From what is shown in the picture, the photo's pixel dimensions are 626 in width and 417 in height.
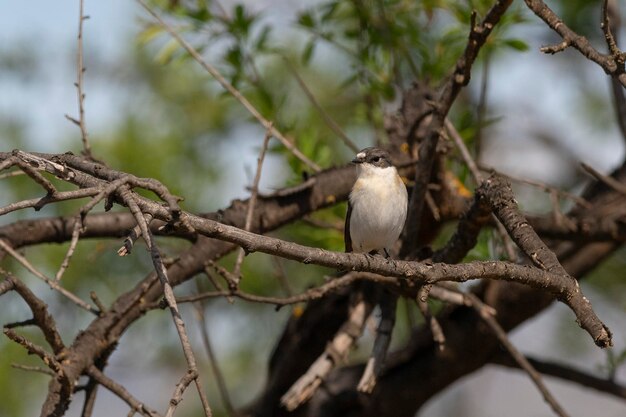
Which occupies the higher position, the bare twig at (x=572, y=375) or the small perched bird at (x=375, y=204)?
the small perched bird at (x=375, y=204)

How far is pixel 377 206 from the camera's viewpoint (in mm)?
4453

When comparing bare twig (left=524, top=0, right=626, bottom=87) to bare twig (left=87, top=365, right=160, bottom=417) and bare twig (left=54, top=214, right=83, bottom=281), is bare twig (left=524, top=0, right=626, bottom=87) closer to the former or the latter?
bare twig (left=54, top=214, right=83, bottom=281)

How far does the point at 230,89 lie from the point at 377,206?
3.03 feet

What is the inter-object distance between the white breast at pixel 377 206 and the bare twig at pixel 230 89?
298 mm

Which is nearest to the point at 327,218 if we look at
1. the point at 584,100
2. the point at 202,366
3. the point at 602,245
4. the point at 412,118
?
the point at 412,118

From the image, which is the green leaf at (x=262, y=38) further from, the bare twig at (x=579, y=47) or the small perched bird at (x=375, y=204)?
the bare twig at (x=579, y=47)

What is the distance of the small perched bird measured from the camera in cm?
449

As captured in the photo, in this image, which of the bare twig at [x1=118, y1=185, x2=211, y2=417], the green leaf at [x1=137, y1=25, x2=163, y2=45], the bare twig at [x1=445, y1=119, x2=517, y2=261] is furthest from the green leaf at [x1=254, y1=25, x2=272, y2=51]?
the bare twig at [x1=118, y1=185, x2=211, y2=417]

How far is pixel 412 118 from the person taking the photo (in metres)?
4.85

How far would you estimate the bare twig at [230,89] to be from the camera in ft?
13.7

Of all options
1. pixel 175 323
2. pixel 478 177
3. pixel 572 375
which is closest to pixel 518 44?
pixel 478 177

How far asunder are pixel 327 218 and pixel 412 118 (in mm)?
803

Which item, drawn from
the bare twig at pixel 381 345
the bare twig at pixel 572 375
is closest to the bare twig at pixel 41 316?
the bare twig at pixel 381 345

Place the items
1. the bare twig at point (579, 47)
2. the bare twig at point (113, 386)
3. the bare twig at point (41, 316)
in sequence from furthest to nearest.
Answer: the bare twig at point (41, 316) → the bare twig at point (113, 386) → the bare twig at point (579, 47)
